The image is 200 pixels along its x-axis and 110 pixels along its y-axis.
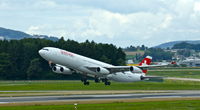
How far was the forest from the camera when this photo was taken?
119 m

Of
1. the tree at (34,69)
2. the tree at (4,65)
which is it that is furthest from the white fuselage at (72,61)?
the tree at (4,65)

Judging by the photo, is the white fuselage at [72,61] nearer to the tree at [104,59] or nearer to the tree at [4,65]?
the tree at [4,65]

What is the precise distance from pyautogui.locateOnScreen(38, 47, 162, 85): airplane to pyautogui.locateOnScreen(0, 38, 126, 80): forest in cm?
3142

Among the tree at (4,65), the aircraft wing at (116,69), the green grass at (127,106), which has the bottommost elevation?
the green grass at (127,106)

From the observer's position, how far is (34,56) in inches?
4983

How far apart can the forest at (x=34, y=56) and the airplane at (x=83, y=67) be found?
3142 cm

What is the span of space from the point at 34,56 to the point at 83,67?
1873 inches

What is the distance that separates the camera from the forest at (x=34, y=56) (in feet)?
389

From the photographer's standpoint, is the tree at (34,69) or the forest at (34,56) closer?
the tree at (34,69)

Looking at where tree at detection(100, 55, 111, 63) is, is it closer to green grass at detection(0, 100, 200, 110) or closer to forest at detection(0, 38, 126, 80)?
forest at detection(0, 38, 126, 80)

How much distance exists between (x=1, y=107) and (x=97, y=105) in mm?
8859

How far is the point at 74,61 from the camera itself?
79.9 m

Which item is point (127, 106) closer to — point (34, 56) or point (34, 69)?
point (34, 69)

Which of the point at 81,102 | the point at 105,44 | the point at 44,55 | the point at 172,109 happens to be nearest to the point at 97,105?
the point at 81,102
